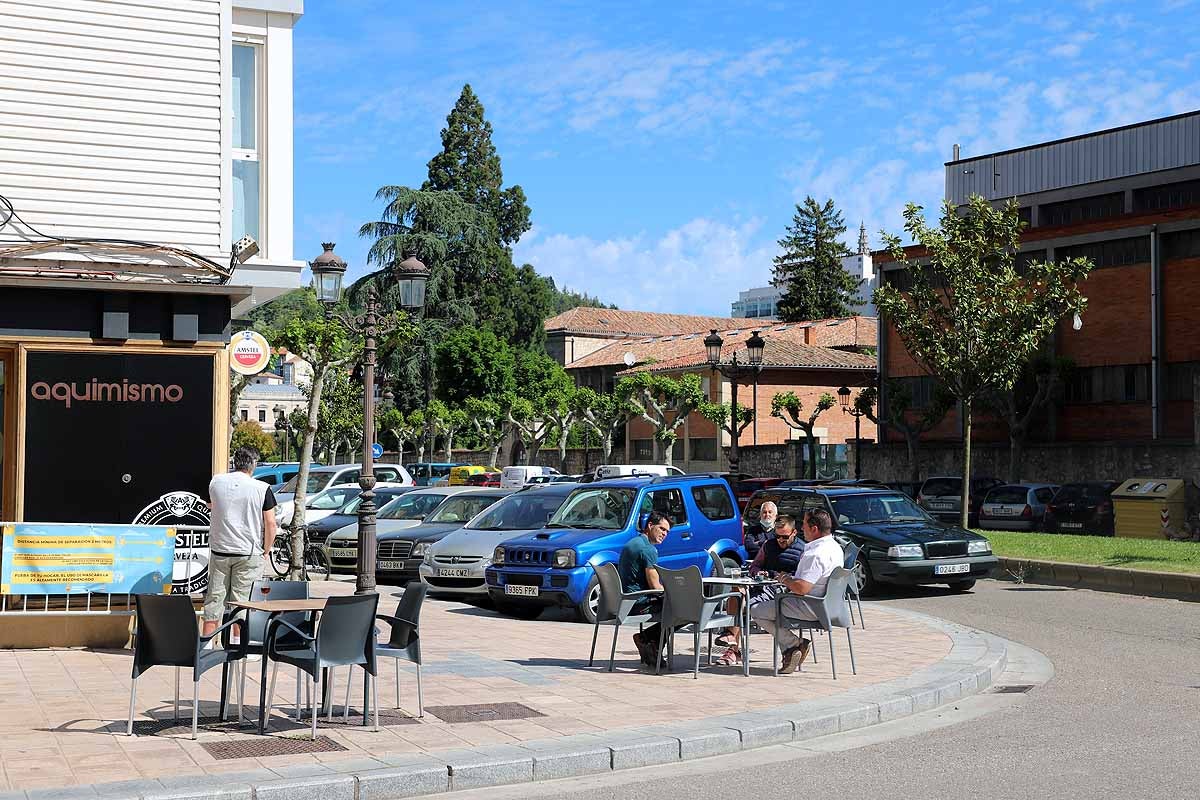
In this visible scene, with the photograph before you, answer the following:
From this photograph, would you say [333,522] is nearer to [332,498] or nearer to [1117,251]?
[332,498]

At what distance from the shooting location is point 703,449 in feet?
216

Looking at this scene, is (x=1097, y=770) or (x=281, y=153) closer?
(x=1097, y=770)

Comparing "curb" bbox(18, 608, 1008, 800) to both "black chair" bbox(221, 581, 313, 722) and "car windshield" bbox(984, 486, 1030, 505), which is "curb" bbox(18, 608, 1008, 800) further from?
"car windshield" bbox(984, 486, 1030, 505)

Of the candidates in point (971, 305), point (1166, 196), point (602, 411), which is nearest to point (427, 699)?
point (971, 305)

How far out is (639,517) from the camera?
56.4 ft

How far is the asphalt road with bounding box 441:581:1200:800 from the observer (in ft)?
24.6

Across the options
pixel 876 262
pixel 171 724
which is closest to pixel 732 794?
pixel 171 724

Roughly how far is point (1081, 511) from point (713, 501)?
18989 mm

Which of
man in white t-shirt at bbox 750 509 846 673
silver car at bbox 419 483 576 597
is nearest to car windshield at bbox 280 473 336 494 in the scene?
silver car at bbox 419 483 576 597

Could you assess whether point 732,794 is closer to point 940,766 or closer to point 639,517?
point 940,766

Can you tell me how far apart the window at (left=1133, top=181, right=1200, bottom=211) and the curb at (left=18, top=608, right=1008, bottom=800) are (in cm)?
4419

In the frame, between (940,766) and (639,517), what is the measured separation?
9154mm

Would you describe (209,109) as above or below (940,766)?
above

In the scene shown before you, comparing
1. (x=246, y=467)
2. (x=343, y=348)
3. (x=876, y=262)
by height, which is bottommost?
(x=246, y=467)
